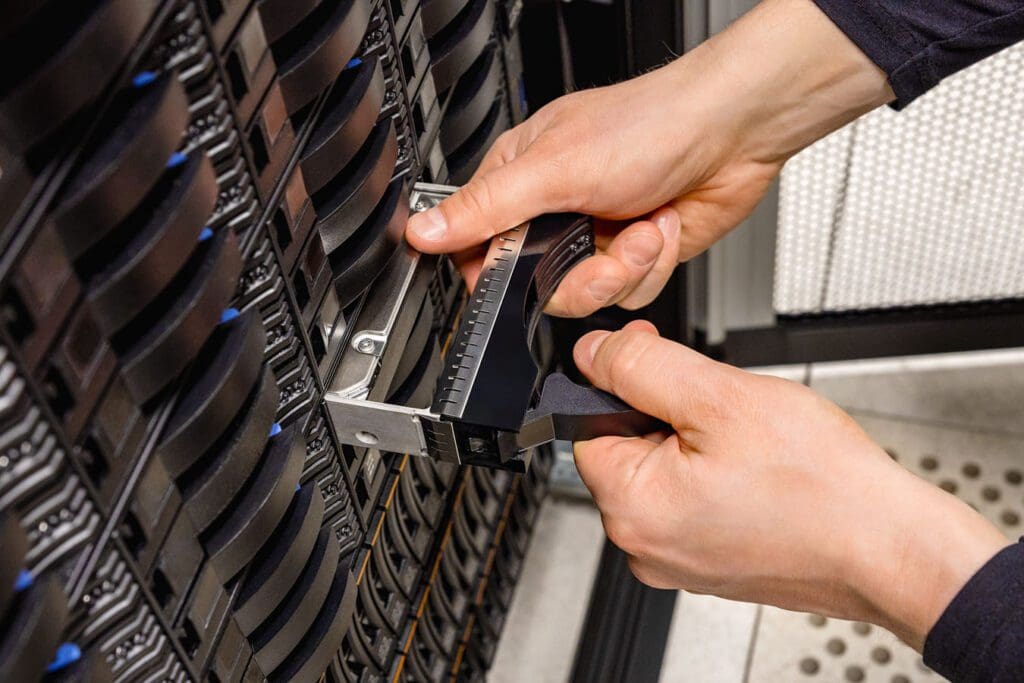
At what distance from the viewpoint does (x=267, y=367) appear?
0.60m

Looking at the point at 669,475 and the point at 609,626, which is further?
the point at 609,626

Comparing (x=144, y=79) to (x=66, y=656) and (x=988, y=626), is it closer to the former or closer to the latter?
(x=66, y=656)

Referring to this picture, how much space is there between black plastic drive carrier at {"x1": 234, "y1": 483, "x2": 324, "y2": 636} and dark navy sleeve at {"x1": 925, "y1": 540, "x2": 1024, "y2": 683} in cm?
41

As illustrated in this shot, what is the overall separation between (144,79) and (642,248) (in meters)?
0.55

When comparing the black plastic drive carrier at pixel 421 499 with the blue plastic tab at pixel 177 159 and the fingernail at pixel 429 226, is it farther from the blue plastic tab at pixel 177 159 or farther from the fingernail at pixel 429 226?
the blue plastic tab at pixel 177 159

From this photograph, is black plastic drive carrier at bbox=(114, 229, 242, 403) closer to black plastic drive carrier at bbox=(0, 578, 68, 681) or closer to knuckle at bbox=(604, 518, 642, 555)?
black plastic drive carrier at bbox=(0, 578, 68, 681)

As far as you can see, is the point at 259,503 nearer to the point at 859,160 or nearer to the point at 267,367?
the point at 267,367

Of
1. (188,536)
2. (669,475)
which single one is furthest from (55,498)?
(669,475)

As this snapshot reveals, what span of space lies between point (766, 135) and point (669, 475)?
375 millimetres

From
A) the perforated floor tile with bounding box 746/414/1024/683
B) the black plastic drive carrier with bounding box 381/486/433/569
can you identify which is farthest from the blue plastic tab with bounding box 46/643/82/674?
the perforated floor tile with bounding box 746/414/1024/683

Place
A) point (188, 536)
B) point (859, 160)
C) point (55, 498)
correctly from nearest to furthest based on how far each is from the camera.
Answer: point (55, 498) < point (188, 536) < point (859, 160)

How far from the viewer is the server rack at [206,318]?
1.37 feet

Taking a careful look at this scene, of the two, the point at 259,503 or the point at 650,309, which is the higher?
the point at 259,503

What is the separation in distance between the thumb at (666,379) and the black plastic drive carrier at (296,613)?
0.77ft
